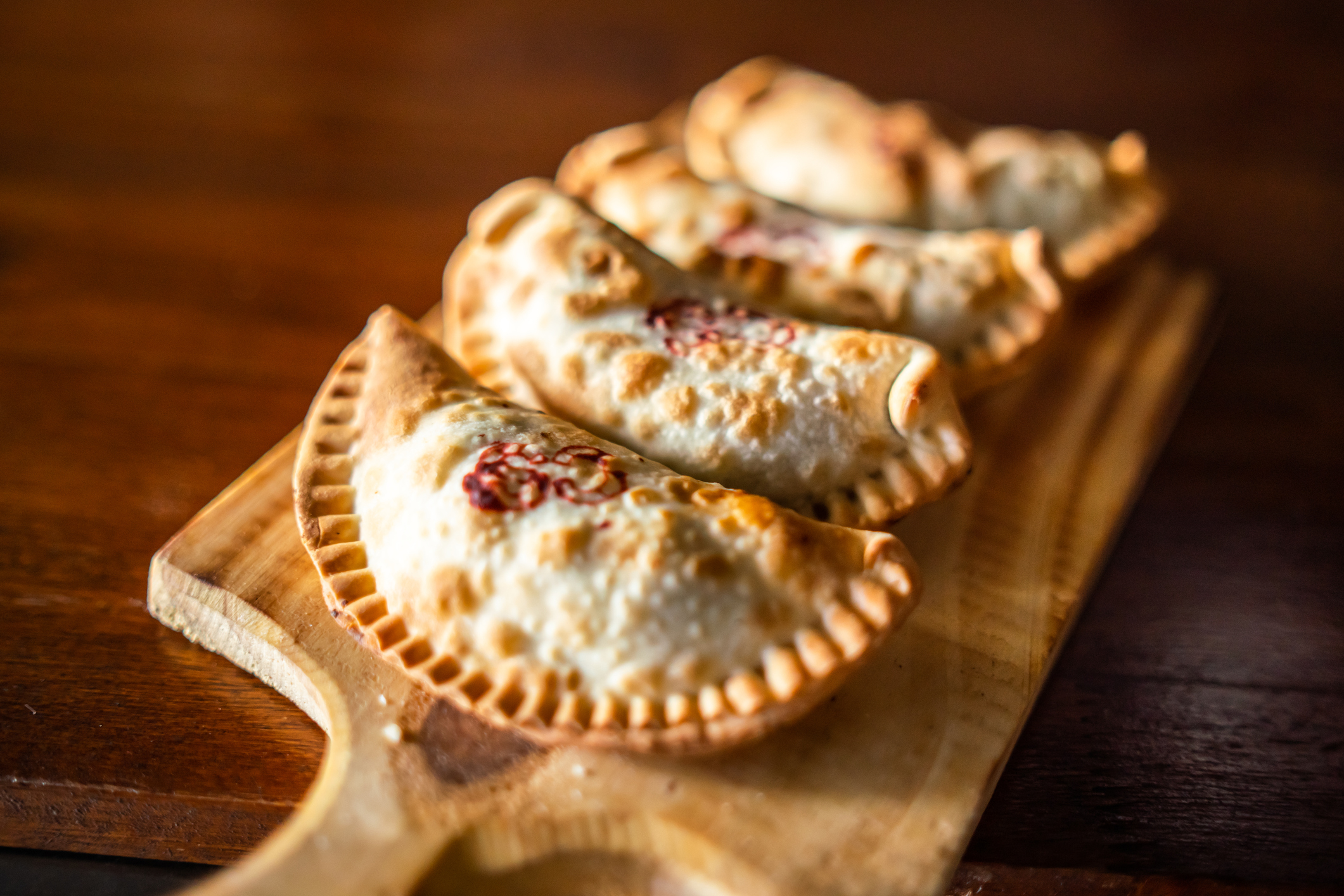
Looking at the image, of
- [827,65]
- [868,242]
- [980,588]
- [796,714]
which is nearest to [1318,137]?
[827,65]

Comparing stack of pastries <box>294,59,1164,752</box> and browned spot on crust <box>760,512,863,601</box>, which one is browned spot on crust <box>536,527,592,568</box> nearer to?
stack of pastries <box>294,59,1164,752</box>

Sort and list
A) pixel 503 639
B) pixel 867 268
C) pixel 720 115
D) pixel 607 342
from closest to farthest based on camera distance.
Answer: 1. pixel 503 639
2. pixel 607 342
3. pixel 867 268
4. pixel 720 115

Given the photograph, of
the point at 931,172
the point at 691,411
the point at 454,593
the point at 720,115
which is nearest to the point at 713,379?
the point at 691,411

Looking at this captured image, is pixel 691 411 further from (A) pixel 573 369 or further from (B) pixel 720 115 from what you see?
(B) pixel 720 115

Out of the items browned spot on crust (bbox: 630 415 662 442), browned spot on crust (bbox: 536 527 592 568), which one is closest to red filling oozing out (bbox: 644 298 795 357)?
browned spot on crust (bbox: 630 415 662 442)

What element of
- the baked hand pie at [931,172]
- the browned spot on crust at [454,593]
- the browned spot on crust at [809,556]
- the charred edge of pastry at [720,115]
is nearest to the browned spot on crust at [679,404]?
the browned spot on crust at [809,556]

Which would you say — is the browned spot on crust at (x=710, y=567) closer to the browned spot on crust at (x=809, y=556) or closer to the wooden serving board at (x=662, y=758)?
the browned spot on crust at (x=809, y=556)

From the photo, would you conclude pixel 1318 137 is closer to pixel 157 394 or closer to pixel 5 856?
pixel 157 394
